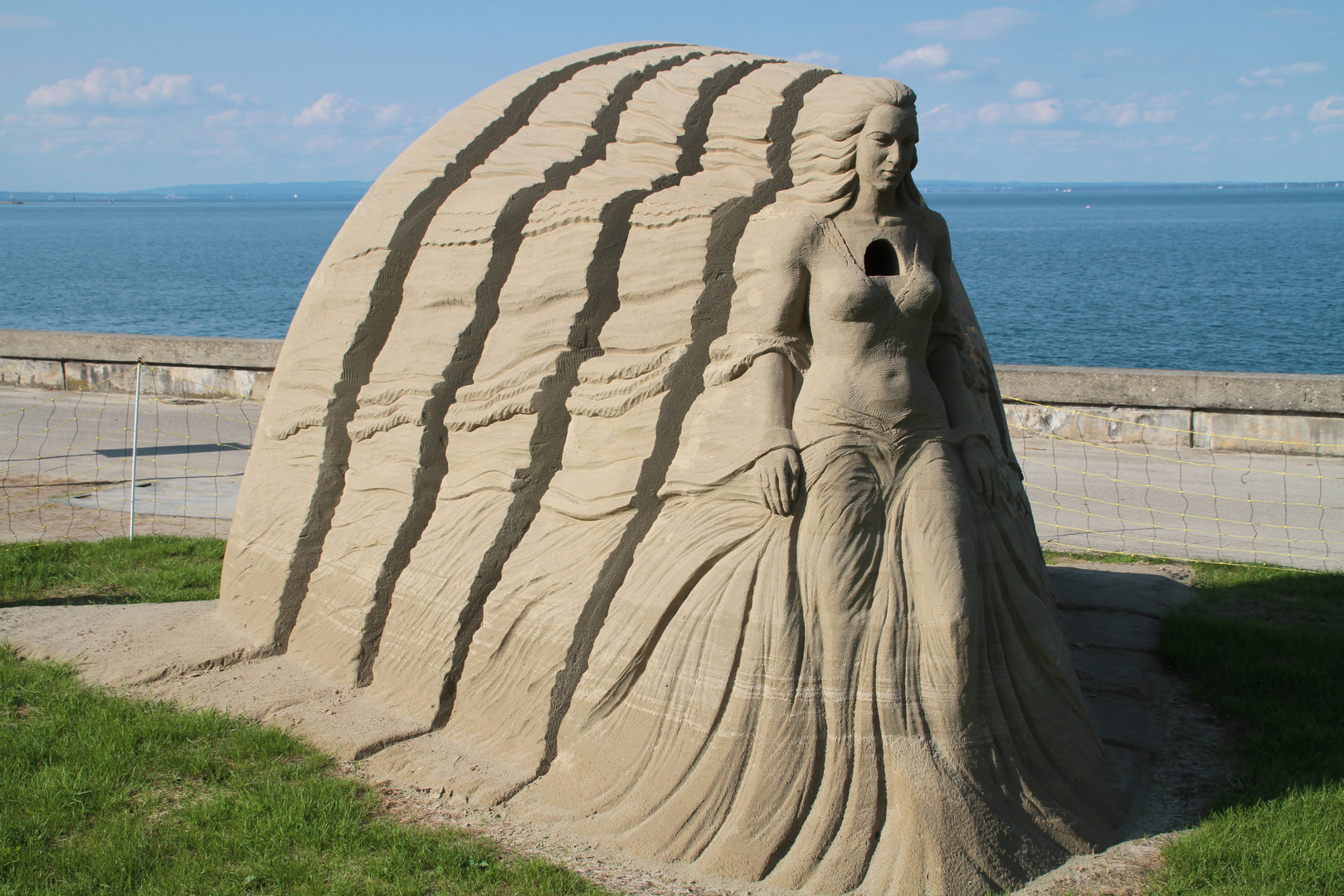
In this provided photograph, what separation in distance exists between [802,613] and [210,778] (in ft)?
8.25

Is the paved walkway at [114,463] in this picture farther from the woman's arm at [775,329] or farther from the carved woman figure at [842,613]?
the woman's arm at [775,329]

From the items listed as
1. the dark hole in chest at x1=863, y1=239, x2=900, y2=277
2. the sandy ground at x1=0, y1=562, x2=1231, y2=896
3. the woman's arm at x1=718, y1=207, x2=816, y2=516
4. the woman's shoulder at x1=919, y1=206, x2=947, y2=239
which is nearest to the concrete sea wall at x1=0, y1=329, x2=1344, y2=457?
the sandy ground at x1=0, y1=562, x2=1231, y2=896

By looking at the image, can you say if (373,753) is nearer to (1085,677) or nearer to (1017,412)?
(1085,677)

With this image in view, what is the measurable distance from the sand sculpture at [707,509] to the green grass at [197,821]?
421 mm

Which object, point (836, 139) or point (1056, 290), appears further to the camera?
point (1056, 290)

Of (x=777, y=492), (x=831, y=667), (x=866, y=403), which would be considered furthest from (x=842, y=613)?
(x=866, y=403)

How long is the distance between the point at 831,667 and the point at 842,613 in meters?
0.19

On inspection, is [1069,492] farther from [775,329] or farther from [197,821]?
[197,821]

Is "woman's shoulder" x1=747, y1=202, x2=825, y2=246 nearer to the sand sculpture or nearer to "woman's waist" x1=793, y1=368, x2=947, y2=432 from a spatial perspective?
the sand sculpture

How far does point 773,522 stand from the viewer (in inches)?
150

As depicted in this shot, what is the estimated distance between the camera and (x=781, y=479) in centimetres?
375

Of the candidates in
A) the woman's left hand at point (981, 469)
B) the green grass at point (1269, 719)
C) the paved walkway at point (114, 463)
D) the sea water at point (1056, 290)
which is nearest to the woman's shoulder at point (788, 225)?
the woman's left hand at point (981, 469)

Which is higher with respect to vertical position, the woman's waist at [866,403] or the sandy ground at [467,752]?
the woman's waist at [866,403]

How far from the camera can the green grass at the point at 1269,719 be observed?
3730 millimetres
